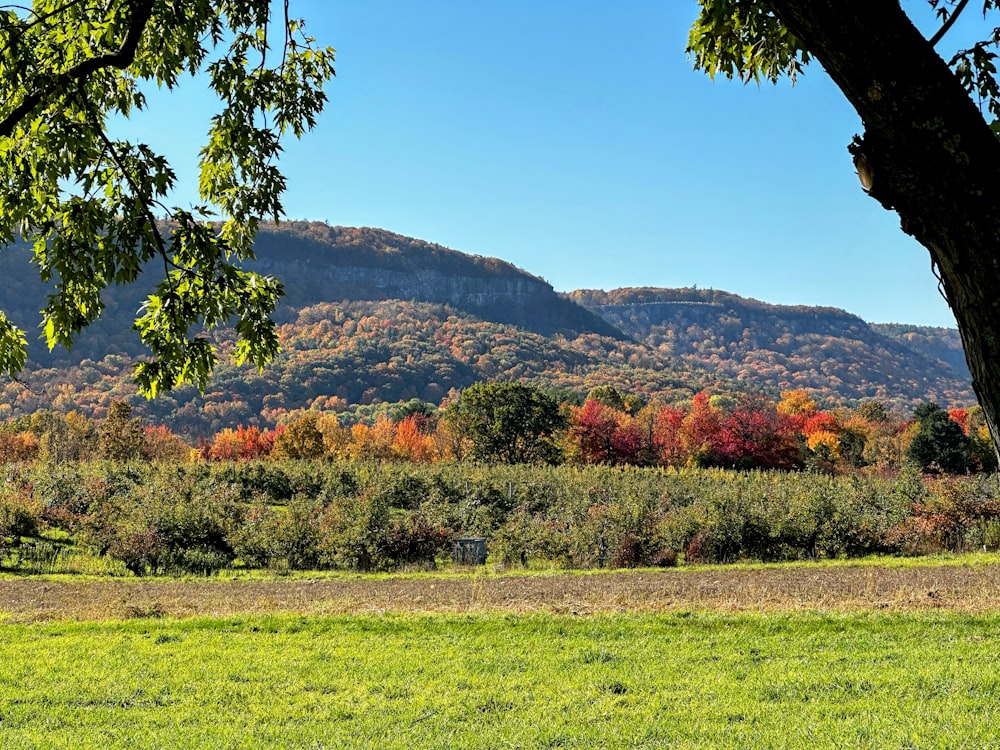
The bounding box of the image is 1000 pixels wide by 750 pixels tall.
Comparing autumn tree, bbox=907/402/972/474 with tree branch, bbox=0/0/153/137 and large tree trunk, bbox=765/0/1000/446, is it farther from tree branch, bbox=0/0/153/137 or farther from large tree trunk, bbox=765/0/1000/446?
tree branch, bbox=0/0/153/137

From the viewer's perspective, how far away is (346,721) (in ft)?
22.4

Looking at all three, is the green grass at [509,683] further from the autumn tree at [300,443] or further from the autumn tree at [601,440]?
the autumn tree at [601,440]

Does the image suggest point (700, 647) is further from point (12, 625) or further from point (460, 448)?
point (460, 448)

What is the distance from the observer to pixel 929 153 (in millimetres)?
2053

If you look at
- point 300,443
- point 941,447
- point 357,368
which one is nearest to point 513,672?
point 300,443

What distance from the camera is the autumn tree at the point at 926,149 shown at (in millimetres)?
2031

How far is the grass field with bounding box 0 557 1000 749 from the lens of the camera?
638cm

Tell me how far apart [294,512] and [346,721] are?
16448 mm

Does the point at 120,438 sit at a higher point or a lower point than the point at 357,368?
lower

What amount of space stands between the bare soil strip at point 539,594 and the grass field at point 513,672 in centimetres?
12

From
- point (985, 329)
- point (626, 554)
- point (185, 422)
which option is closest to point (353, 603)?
point (626, 554)

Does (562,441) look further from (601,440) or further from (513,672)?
(513,672)

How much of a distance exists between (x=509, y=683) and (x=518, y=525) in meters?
15.4

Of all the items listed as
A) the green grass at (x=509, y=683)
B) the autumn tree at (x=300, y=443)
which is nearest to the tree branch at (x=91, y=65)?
the green grass at (x=509, y=683)
